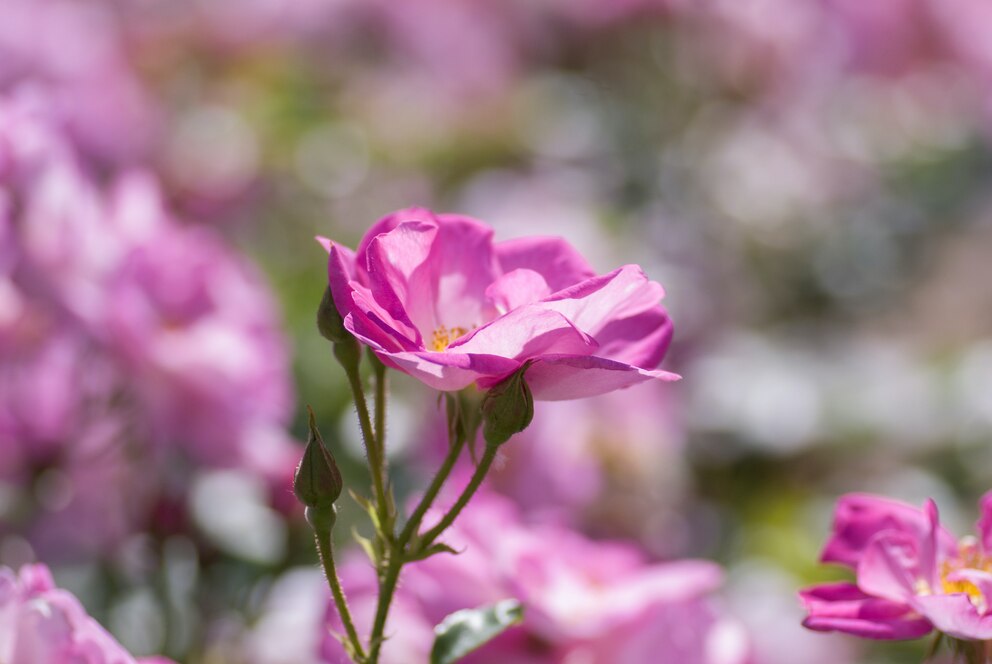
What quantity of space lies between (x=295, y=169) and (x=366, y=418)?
1310mm

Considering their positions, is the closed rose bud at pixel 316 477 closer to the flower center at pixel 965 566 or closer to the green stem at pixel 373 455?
the green stem at pixel 373 455

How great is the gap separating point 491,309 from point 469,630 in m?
0.11

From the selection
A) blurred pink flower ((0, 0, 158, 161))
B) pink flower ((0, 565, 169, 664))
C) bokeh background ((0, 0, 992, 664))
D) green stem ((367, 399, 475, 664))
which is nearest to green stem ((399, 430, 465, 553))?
green stem ((367, 399, 475, 664))

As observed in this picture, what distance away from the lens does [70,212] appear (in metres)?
0.66

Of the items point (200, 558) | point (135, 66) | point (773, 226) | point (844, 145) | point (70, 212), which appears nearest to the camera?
point (70, 212)

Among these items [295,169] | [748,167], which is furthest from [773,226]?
[295,169]

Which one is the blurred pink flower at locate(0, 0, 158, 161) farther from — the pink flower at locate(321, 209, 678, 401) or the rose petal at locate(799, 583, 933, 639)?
the rose petal at locate(799, 583, 933, 639)

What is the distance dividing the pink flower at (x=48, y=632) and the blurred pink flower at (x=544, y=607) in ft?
0.40

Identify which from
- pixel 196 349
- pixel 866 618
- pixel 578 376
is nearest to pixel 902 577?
pixel 866 618

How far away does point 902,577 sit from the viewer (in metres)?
0.41

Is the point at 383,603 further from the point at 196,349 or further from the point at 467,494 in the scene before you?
the point at 196,349

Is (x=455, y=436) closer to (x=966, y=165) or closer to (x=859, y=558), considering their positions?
(x=859, y=558)

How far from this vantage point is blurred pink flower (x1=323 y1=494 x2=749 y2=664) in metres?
0.52

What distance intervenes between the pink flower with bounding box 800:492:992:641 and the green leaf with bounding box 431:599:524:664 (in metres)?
0.11
